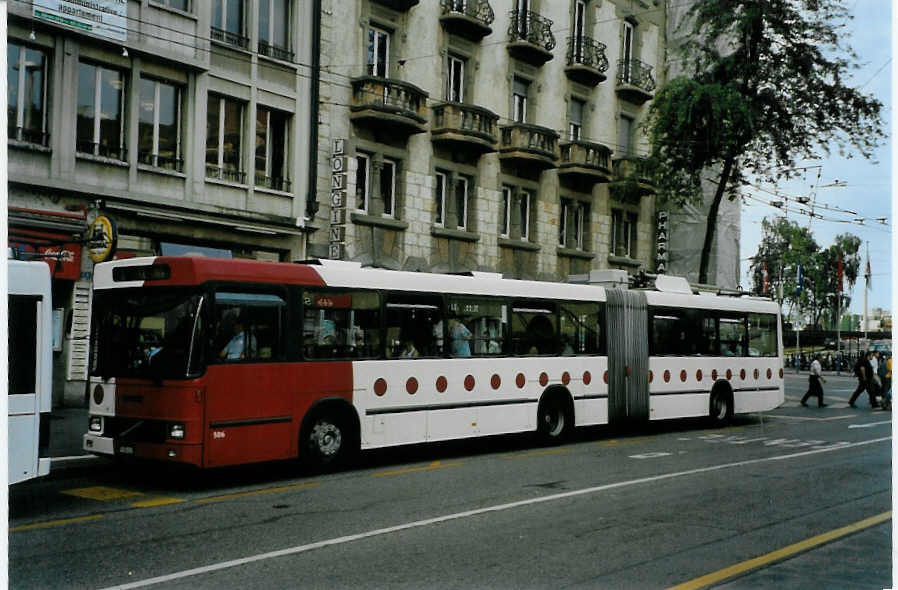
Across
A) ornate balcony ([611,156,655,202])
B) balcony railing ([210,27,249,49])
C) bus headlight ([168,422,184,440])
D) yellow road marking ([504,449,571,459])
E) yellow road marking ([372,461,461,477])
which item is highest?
balcony railing ([210,27,249,49])

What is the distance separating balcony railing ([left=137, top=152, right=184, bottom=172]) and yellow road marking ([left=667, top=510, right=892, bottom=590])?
15.1 metres

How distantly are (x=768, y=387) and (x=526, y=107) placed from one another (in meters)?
11.6

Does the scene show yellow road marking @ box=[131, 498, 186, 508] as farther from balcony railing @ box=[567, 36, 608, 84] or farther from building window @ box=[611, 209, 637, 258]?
building window @ box=[611, 209, 637, 258]

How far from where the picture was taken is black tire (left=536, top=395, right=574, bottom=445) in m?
16.8

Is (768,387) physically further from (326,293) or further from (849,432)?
(326,293)

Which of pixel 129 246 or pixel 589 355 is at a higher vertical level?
pixel 129 246

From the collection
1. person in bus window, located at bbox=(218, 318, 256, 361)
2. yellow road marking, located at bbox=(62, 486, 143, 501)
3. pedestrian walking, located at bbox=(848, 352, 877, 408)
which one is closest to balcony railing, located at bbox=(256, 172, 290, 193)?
person in bus window, located at bbox=(218, 318, 256, 361)

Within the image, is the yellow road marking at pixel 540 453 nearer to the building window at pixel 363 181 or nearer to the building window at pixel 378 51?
the building window at pixel 363 181

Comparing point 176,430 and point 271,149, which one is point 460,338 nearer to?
point 176,430

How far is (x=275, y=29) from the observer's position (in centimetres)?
2273

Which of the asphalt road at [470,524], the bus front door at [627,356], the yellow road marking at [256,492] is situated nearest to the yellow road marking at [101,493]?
the asphalt road at [470,524]

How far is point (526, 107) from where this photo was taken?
29844 mm

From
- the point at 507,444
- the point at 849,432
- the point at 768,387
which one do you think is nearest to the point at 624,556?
the point at 507,444

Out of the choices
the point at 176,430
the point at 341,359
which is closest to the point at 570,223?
the point at 341,359
